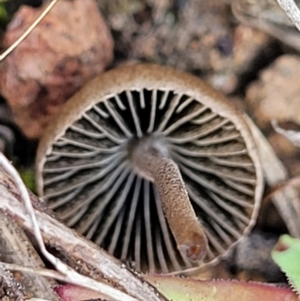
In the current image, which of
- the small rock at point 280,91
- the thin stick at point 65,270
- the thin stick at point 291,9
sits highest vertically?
the thin stick at point 291,9

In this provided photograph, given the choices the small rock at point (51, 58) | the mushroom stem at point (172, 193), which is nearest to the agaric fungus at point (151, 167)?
the mushroom stem at point (172, 193)

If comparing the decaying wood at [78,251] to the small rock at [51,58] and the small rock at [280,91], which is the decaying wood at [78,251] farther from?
the small rock at [280,91]

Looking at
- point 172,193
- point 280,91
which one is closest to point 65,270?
point 172,193

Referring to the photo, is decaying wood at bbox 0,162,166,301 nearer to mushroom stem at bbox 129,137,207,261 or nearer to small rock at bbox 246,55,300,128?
mushroom stem at bbox 129,137,207,261

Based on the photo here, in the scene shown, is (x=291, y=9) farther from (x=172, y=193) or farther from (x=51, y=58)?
(x=51, y=58)

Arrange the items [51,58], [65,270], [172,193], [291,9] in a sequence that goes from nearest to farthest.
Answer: [65,270] < [291,9] < [172,193] < [51,58]

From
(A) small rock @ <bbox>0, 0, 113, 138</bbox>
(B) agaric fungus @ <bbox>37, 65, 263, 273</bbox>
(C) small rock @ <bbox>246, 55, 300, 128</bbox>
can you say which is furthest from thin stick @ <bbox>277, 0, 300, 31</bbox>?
(A) small rock @ <bbox>0, 0, 113, 138</bbox>

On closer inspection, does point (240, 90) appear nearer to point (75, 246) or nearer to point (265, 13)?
point (265, 13)
